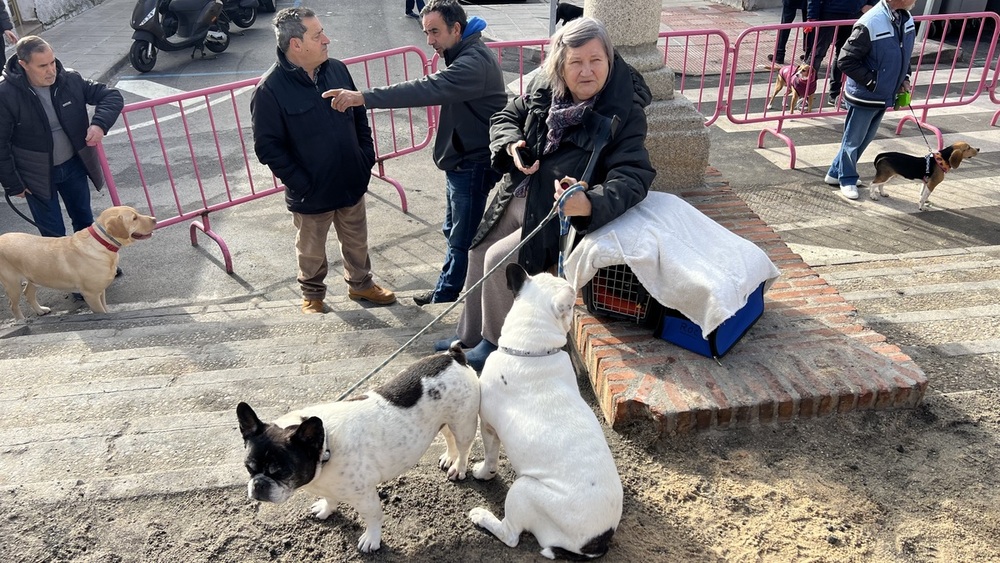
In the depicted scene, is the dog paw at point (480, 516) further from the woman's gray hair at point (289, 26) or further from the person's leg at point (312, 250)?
the woman's gray hair at point (289, 26)

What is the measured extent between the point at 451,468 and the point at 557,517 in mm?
710

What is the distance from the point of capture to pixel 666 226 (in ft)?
10.8

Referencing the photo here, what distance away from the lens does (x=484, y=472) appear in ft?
9.59

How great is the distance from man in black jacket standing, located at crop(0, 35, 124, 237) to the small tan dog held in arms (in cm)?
44

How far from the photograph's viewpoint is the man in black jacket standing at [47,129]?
197 inches

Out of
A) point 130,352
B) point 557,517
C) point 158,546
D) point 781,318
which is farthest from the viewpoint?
point 130,352

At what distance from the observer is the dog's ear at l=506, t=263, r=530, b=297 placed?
9.28 ft

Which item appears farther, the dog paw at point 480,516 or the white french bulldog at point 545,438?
the dog paw at point 480,516

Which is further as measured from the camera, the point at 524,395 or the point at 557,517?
the point at 524,395

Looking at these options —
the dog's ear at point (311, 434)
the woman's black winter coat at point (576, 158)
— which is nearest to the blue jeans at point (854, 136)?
the woman's black winter coat at point (576, 158)

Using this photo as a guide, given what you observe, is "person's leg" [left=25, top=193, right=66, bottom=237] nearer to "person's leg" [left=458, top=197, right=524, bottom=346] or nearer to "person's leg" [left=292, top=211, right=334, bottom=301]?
"person's leg" [left=292, top=211, right=334, bottom=301]

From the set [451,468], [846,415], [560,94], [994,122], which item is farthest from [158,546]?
[994,122]

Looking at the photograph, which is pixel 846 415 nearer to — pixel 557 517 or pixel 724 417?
pixel 724 417

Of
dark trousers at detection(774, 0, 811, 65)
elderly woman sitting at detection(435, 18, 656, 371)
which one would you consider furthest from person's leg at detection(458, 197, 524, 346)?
dark trousers at detection(774, 0, 811, 65)
